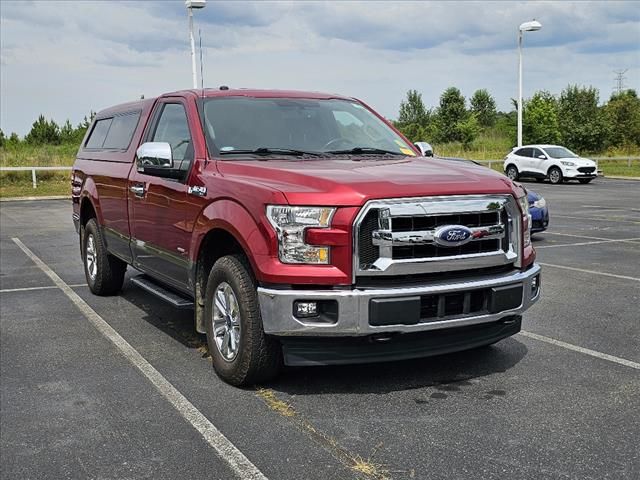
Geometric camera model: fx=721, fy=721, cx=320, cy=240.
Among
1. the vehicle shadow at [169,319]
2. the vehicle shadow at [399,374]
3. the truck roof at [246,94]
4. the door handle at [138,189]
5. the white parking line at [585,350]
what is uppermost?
the truck roof at [246,94]

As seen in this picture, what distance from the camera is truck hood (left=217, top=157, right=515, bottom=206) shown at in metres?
4.12

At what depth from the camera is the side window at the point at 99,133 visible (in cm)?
770

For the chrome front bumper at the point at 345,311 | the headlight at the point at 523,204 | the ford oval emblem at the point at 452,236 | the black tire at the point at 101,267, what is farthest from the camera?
the black tire at the point at 101,267

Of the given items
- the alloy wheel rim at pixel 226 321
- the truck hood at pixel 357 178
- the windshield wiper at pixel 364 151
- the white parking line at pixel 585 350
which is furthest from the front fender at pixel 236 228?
the white parking line at pixel 585 350

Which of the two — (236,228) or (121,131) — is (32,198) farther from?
(236,228)

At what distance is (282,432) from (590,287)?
16.4 feet

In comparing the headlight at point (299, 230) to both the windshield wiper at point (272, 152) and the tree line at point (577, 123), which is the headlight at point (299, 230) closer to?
the windshield wiper at point (272, 152)

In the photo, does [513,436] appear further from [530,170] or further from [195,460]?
[530,170]

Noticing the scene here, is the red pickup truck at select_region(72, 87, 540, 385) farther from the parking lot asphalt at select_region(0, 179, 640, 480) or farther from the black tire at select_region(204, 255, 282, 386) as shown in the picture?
the parking lot asphalt at select_region(0, 179, 640, 480)

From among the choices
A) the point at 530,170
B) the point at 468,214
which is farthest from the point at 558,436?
the point at 530,170

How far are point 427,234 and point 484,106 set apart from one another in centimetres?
7188

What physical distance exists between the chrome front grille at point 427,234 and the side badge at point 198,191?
4.39 feet

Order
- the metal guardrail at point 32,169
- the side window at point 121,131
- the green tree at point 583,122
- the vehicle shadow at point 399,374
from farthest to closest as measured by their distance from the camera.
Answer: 1. the green tree at point 583,122
2. the metal guardrail at point 32,169
3. the side window at point 121,131
4. the vehicle shadow at point 399,374

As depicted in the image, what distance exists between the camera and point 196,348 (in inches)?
219
